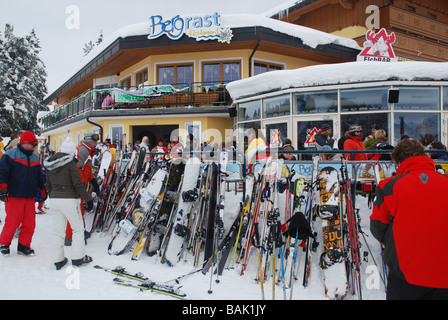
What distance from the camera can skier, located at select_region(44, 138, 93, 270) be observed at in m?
4.07

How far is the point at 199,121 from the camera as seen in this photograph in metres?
14.0

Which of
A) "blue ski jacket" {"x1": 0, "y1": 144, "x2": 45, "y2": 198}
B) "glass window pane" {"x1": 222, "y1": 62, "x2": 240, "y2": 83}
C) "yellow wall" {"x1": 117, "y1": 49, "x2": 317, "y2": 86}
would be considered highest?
"yellow wall" {"x1": 117, "y1": 49, "x2": 317, "y2": 86}

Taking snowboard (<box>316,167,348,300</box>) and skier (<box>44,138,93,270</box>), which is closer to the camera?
snowboard (<box>316,167,348,300</box>)

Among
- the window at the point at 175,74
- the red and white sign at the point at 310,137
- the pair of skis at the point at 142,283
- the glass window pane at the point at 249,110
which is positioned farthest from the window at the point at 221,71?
the pair of skis at the point at 142,283

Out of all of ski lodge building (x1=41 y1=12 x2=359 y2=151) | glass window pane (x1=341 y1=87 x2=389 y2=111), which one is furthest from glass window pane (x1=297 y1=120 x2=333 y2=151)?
ski lodge building (x1=41 y1=12 x2=359 y2=151)

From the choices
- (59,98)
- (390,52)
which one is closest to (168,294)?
(390,52)

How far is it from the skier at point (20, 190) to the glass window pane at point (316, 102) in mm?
7721

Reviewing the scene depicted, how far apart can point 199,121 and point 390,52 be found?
8.77 m

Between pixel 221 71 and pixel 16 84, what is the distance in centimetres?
2927

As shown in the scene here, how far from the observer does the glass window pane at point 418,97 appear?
916cm

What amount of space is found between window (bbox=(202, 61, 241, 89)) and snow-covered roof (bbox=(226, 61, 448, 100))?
4.35m

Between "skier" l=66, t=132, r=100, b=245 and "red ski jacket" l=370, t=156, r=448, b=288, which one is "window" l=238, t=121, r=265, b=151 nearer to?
"skier" l=66, t=132, r=100, b=245

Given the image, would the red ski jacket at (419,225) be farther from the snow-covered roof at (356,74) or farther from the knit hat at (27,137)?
the snow-covered roof at (356,74)

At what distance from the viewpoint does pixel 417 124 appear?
30.8 ft
